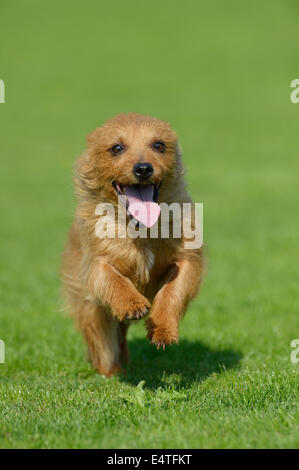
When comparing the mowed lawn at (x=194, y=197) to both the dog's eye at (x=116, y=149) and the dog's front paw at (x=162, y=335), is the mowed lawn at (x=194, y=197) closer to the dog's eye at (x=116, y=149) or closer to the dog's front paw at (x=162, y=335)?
the dog's front paw at (x=162, y=335)

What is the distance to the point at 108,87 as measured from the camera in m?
33.3

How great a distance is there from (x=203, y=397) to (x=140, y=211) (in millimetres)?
1310

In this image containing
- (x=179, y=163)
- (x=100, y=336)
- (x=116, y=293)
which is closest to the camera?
(x=116, y=293)

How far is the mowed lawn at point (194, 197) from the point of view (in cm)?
423

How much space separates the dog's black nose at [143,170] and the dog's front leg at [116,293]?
0.74 m

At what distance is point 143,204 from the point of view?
4.94 meters

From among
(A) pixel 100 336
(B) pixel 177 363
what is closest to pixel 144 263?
(A) pixel 100 336

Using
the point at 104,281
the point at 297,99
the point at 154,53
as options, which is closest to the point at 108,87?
the point at 154,53

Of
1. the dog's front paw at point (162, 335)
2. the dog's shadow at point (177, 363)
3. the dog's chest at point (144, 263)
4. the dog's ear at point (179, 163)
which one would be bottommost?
Result: the dog's shadow at point (177, 363)

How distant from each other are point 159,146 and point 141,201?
1.60ft

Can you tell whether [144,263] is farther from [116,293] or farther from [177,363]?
[177,363]

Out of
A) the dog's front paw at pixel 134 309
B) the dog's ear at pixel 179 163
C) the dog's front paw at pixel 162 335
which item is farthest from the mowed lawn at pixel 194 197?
the dog's ear at pixel 179 163

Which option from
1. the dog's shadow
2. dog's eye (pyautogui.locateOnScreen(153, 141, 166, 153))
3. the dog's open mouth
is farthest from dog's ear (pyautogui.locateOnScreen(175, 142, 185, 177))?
the dog's shadow
